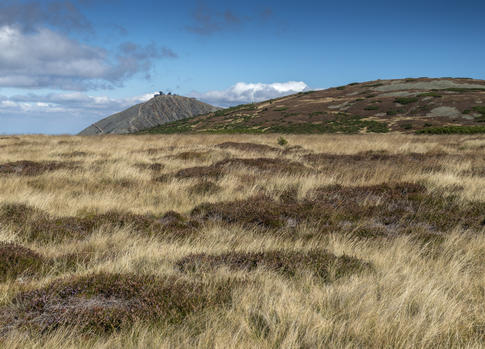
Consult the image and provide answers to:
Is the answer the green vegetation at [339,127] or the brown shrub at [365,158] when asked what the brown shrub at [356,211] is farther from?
the green vegetation at [339,127]

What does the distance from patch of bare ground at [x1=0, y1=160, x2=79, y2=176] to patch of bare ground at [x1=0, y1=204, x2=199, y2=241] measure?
475 centimetres

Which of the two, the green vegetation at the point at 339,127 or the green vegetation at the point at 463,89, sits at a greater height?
the green vegetation at the point at 463,89

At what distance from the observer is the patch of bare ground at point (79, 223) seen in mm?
5555

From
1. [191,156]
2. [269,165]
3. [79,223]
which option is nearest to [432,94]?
[191,156]

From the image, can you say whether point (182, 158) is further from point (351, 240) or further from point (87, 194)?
point (351, 240)

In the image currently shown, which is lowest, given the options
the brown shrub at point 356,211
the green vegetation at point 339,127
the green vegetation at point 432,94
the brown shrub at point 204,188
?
the brown shrub at point 356,211

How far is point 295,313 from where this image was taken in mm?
2936

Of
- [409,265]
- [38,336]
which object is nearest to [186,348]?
[38,336]

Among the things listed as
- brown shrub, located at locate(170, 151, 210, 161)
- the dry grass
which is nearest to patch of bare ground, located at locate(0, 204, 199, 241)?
the dry grass

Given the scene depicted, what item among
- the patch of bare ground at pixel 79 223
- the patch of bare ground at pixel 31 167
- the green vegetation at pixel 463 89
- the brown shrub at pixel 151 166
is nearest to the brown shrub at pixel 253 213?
the patch of bare ground at pixel 79 223

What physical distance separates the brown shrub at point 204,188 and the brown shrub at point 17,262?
4532 millimetres

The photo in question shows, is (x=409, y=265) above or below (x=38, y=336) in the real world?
below

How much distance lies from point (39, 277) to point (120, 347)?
2.02 meters

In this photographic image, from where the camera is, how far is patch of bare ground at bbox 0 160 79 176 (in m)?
11.0
